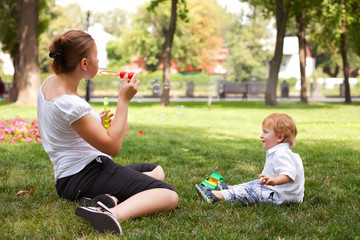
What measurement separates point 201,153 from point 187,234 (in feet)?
11.2

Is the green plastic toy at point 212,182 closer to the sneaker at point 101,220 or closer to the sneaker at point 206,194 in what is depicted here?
the sneaker at point 206,194

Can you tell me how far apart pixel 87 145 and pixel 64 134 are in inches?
7.7

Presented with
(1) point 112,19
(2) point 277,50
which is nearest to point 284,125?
(2) point 277,50

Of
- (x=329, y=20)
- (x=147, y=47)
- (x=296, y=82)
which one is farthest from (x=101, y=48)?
(x=329, y=20)

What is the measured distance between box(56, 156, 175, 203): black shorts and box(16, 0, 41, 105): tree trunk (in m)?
15.3

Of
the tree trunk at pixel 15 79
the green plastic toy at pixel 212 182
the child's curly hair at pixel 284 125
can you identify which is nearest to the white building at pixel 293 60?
the tree trunk at pixel 15 79

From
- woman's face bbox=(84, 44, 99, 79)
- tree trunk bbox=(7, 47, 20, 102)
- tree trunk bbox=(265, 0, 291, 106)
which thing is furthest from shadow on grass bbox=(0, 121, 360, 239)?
tree trunk bbox=(7, 47, 20, 102)

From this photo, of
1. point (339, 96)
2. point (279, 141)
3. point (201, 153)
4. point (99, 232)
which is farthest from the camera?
point (339, 96)

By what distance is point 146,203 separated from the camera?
285 cm

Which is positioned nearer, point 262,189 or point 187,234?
point 187,234

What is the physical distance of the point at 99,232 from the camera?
8.57 ft

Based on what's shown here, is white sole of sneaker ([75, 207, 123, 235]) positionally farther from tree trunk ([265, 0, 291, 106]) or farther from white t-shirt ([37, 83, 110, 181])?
tree trunk ([265, 0, 291, 106])

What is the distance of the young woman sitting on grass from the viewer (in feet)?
8.74

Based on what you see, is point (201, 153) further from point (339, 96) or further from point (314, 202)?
point (339, 96)
